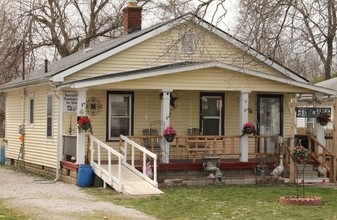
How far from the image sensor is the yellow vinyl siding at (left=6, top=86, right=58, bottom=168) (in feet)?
71.3

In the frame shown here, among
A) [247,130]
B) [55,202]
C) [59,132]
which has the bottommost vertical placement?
[55,202]

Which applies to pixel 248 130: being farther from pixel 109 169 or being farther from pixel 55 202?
pixel 55 202

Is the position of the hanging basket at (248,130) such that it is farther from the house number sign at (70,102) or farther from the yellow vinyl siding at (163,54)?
the house number sign at (70,102)

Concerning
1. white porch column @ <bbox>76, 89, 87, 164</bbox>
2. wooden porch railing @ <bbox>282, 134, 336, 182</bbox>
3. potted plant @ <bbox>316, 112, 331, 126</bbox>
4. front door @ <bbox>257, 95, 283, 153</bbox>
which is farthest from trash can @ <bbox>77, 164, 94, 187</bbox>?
potted plant @ <bbox>316, 112, 331, 126</bbox>

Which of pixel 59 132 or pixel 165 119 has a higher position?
pixel 165 119

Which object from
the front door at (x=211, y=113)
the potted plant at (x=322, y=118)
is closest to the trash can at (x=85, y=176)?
the front door at (x=211, y=113)

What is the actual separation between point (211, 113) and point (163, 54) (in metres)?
2.71

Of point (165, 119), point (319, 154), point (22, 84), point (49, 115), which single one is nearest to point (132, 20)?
point (22, 84)

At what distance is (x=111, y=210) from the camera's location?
13.6 metres

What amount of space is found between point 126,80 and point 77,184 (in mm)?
3265

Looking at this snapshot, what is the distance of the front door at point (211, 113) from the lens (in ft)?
73.8

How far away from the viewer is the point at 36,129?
23500 millimetres

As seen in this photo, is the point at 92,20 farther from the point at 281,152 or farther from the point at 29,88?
the point at 281,152

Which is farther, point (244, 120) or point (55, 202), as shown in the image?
point (244, 120)
